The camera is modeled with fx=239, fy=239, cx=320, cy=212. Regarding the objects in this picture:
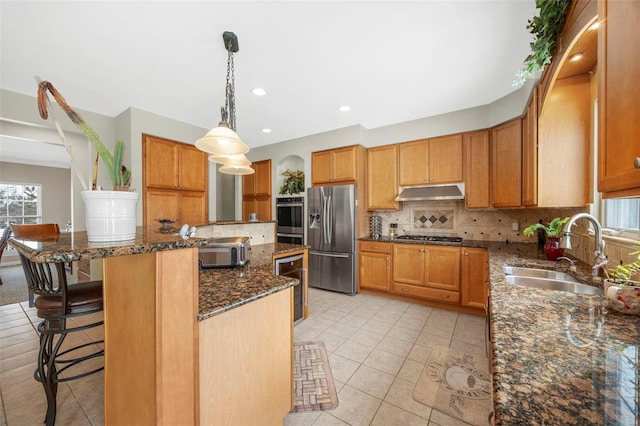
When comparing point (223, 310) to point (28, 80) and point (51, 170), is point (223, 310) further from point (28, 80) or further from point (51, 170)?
point (51, 170)

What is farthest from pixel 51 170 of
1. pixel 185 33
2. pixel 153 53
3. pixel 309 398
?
pixel 309 398

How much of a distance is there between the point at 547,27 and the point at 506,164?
5.69ft

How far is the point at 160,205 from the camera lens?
3375mm

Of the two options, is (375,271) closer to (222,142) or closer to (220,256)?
(220,256)

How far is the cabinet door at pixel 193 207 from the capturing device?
3656 mm

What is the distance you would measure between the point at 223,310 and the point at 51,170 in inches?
347

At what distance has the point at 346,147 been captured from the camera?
12.7 ft

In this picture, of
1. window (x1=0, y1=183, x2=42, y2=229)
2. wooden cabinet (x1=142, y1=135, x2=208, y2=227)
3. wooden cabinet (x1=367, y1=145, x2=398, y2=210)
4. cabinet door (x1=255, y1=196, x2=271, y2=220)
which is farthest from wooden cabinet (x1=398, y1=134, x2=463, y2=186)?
window (x1=0, y1=183, x2=42, y2=229)

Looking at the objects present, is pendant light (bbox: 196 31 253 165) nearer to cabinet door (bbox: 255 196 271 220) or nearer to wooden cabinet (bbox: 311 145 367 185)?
wooden cabinet (bbox: 311 145 367 185)

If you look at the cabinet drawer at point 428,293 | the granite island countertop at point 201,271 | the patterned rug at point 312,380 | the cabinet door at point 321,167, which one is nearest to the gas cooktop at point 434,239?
the cabinet drawer at point 428,293

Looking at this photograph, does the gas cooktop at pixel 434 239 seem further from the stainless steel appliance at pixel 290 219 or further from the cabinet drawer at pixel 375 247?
the stainless steel appliance at pixel 290 219

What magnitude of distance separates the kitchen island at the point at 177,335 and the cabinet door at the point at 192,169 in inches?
110

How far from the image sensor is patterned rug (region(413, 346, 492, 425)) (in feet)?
5.16

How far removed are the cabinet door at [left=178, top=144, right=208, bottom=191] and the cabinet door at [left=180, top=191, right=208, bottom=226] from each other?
0.11 meters
